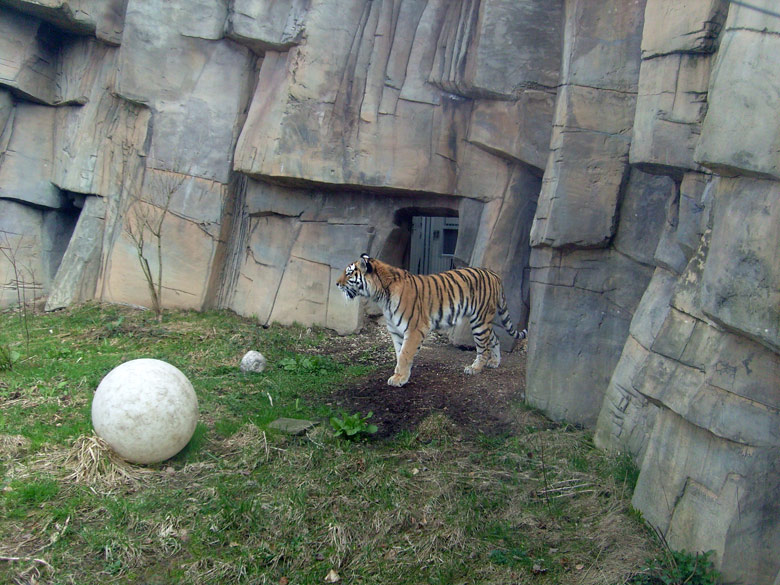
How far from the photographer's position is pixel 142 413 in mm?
4289

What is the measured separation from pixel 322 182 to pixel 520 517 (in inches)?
221

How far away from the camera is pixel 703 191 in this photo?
418 cm

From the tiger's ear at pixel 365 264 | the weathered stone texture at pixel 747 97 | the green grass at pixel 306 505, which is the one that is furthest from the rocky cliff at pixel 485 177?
the tiger's ear at pixel 365 264

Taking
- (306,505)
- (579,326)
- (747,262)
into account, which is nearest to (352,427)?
(306,505)

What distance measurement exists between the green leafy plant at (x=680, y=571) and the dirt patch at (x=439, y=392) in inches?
83.1

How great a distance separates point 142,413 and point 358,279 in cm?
355

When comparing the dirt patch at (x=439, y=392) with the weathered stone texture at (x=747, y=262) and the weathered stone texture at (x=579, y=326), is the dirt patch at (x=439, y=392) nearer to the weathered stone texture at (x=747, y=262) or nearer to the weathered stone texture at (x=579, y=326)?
the weathered stone texture at (x=579, y=326)

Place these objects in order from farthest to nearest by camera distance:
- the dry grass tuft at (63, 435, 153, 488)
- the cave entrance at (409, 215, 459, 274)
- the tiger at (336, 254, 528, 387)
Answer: the cave entrance at (409, 215, 459, 274)
the tiger at (336, 254, 528, 387)
the dry grass tuft at (63, 435, 153, 488)

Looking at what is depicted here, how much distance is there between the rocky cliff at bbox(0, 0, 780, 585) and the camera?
10.5ft

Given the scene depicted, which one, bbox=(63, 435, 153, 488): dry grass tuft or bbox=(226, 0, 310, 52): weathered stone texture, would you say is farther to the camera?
bbox=(226, 0, 310, 52): weathered stone texture

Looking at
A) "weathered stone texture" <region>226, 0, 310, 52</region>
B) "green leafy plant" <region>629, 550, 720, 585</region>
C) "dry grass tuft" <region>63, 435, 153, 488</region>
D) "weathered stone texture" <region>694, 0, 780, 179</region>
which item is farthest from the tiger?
"weathered stone texture" <region>694, 0, 780, 179</region>

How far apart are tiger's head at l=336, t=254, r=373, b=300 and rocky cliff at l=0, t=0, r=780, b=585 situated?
1434 millimetres

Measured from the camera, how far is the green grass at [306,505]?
3574 mm

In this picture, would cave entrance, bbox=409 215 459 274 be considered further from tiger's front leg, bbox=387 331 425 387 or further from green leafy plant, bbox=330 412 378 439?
green leafy plant, bbox=330 412 378 439
